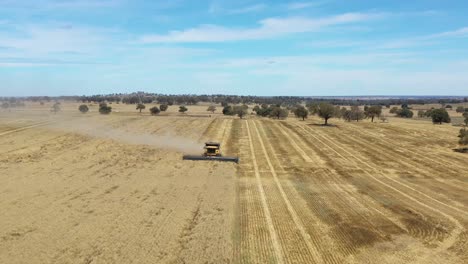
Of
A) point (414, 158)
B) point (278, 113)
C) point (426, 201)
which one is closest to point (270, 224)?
point (426, 201)

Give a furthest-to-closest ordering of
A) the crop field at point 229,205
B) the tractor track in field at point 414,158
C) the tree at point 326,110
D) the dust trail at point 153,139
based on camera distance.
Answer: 1. the tree at point 326,110
2. the dust trail at point 153,139
3. the tractor track in field at point 414,158
4. the crop field at point 229,205

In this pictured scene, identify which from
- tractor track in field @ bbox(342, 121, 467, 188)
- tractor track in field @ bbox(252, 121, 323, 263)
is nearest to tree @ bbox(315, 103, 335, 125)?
tractor track in field @ bbox(342, 121, 467, 188)

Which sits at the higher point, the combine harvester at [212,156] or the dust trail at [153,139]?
the combine harvester at [212,156]

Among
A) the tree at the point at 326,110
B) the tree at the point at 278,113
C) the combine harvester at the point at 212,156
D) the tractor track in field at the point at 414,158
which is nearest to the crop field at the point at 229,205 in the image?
the tractor track in field at the point at 414,158

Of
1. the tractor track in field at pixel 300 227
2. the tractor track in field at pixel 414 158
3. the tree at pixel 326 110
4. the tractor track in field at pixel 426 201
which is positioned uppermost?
the tree at pixel 326 110

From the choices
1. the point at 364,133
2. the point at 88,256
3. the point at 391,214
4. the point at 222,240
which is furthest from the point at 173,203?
the point at 364,133

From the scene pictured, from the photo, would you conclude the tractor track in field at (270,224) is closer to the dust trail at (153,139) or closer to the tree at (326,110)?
the dust trail at (153,139)

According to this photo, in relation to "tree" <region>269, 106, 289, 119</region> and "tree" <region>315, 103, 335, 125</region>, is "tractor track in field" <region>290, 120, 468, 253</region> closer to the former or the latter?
"tree" <region>315, 103, 335, 125</region>

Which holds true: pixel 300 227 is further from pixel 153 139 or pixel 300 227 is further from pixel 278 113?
pixel 278 113
